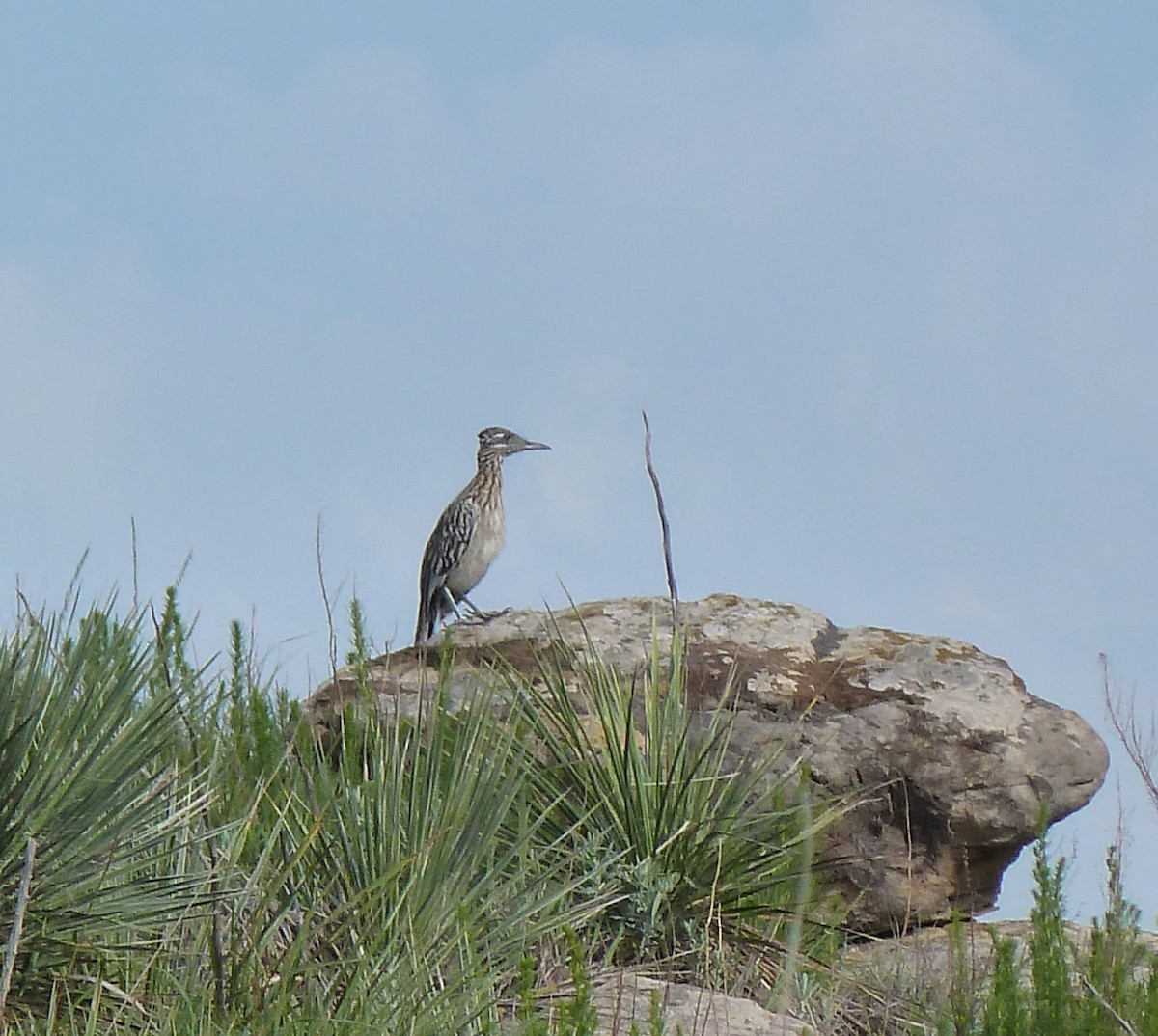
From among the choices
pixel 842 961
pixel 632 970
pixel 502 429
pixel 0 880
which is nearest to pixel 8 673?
pixel 0 880

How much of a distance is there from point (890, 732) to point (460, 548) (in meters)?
5.38

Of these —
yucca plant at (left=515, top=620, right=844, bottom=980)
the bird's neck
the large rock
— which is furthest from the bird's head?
yucca plant at (left=515, top=620, right=844, bottom=980)

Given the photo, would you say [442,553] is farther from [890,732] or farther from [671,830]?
[671,830]

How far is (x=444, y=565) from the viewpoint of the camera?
12.2 metres

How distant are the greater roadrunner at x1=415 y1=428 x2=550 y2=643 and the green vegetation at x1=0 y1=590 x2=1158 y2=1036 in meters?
5.08

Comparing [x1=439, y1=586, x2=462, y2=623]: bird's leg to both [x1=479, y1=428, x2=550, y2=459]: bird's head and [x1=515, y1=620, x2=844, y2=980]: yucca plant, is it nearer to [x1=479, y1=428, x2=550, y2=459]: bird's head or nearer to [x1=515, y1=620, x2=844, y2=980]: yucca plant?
[x1=479, y1=428, x2=550, y2=459]: bird's head

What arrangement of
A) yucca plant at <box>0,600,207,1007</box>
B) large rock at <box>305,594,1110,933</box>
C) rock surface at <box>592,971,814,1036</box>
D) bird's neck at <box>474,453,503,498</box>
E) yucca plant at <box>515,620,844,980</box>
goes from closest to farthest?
1. yucca plant at <box>0,600,207,1007</box>
2. rock surface at <box>592,971,814,1036</box>
3. yucca plant at <box>515,620,844,980</box>
4. large rock at <box>305,594,1110,933</box>
5. bird's neck at <box>474,453,503,498</box>

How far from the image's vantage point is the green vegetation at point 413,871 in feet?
14.9

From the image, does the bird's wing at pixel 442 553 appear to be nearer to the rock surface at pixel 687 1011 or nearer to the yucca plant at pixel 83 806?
the rock surface at pixel 687 1011

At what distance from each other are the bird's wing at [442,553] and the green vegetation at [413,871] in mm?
5078

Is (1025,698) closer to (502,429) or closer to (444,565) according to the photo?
(444,565)

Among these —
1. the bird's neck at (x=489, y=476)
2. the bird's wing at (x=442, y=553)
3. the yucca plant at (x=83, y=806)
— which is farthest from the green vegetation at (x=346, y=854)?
the bird's neck at (x=489, y=476)

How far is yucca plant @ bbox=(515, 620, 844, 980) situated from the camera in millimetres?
6047

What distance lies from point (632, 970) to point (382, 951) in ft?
3.64
